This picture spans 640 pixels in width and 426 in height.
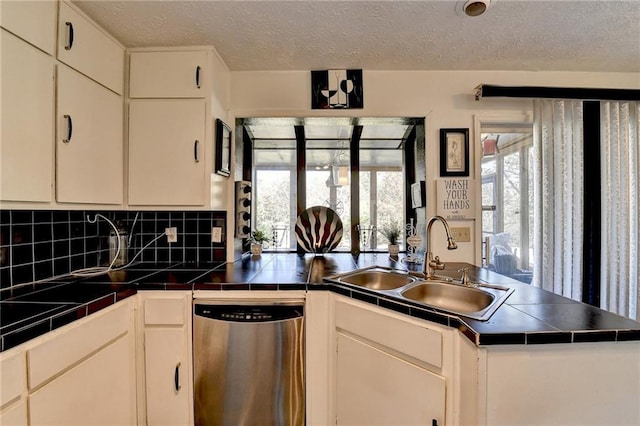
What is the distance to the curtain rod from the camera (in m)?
1.79

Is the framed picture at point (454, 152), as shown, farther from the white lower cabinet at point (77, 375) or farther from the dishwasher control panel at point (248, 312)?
the white lower cabinet at point (77, 375)

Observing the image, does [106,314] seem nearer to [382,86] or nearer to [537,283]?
[382,86]

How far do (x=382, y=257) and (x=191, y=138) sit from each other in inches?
62.7

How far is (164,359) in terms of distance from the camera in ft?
4.44

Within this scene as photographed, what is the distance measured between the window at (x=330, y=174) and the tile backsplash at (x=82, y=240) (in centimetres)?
69

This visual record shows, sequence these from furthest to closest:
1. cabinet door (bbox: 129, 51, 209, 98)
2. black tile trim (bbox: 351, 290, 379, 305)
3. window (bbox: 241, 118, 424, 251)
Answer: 1. window (bbox: 241, 118, 424, 251)
2. cabinet door (bbox: 129, 51, 209, 98)
3. black tile trim (bbox: 351, 290, 379, 305)

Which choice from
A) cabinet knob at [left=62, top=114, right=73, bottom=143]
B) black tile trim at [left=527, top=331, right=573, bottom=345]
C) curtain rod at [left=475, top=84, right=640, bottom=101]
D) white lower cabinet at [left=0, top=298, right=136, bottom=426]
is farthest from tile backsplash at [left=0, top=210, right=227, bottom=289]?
curtain rod at [left=475, top=84, right=640, bottom=101]

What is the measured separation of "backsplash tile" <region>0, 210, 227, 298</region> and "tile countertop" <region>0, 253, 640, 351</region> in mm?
123

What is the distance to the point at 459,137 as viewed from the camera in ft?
6.32

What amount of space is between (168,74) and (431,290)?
1.98 metres

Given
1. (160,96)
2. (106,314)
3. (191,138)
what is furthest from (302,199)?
(106,314)

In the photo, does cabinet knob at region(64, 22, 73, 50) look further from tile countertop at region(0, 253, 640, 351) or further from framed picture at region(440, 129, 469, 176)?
framed picture at region(440, 129, 469, 176)

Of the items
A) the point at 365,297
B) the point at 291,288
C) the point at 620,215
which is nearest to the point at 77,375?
the point at 291,288

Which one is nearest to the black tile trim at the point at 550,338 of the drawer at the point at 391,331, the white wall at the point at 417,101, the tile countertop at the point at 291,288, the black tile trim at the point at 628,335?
the tile countertop at the point at 291,288
